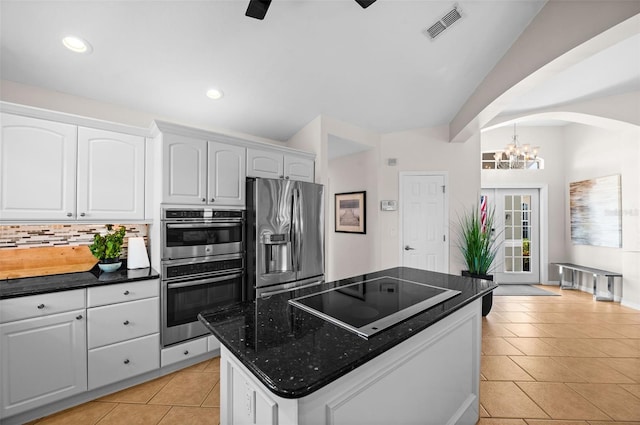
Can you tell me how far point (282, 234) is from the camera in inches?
113

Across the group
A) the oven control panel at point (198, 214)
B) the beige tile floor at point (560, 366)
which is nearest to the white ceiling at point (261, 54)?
the oven control panel at point (198, 214)

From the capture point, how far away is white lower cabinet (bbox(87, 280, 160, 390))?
2.01m

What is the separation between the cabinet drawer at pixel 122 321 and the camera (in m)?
2.01

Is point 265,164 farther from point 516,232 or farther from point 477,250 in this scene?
point 516,232

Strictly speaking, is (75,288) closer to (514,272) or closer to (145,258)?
(145,258)

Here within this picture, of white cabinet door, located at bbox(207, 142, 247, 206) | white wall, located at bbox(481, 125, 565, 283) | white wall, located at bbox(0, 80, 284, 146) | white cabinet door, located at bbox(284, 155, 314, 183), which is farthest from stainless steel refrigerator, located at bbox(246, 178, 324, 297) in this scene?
white wall, located at bbox(481, 125, 565, 283)

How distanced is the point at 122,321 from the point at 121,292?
0.23m

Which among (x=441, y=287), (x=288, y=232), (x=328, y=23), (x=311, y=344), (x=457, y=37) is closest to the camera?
(x=311, y=344)

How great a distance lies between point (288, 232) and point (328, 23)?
190cm

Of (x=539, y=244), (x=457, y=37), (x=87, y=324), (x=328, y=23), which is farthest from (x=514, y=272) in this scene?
(x=87, y=324)

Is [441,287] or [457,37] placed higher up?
[457,37]

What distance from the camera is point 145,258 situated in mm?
2527

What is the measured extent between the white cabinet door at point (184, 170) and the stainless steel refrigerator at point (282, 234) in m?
0.48

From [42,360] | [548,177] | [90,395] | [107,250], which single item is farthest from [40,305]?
[548,177]
